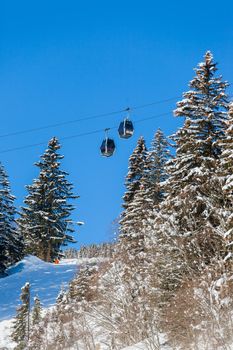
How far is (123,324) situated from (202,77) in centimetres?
1160

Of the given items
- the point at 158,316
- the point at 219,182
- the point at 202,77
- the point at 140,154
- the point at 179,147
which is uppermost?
the point at 140,154

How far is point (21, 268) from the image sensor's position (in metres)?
40.1

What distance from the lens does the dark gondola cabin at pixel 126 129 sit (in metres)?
19.8

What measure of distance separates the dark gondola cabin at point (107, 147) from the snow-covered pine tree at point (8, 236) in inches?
872

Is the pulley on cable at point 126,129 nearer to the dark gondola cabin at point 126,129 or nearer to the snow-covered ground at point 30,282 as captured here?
the dark gondola cabin at point 126,129

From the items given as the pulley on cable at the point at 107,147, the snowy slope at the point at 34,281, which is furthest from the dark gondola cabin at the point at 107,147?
the snowy slope at the point at 34,281

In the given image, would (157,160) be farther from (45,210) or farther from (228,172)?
(228,172)

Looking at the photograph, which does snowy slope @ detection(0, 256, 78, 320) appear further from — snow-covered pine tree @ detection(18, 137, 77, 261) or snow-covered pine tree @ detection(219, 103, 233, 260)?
snow-covered pine tree @ detection(219, 103, 233, 260)

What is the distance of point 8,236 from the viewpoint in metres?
42.4

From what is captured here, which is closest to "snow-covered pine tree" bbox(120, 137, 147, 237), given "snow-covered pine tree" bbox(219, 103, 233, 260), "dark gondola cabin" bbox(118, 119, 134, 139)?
"dark gondola cabin" bbox(118, 119, 134, 139)

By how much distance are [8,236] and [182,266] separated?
2638 cm

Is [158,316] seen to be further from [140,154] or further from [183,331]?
[140,154]

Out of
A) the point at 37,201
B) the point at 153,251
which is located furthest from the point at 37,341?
the point at 37,201

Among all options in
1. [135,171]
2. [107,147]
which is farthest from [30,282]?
[107,147]
